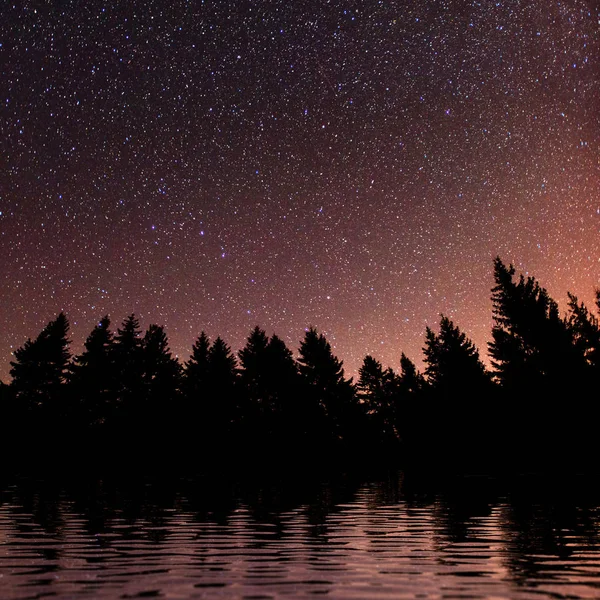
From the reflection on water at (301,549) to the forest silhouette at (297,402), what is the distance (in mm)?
22110

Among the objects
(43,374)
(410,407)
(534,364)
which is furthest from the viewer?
(410,407)

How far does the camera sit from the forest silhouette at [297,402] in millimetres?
32312

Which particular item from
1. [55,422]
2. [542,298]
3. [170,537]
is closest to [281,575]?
[170,537]

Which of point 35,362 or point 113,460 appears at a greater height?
point 35,362

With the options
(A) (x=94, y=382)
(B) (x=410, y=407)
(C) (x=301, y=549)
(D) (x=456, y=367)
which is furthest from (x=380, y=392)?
(C) (x=301, y=549)

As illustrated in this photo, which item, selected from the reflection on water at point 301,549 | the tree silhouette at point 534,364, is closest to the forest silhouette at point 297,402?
the tree silhouette at point 534,364

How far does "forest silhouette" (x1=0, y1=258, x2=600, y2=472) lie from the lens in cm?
3231

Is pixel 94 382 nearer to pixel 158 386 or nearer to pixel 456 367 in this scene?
pixel 158 386

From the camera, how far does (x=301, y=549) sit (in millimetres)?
6270

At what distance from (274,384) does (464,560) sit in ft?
162

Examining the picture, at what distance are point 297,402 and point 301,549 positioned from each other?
44887 millimetres

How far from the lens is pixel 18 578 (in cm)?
464

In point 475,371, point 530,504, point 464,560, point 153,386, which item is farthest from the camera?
point 153,386

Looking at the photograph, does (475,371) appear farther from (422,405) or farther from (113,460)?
(113,460)
